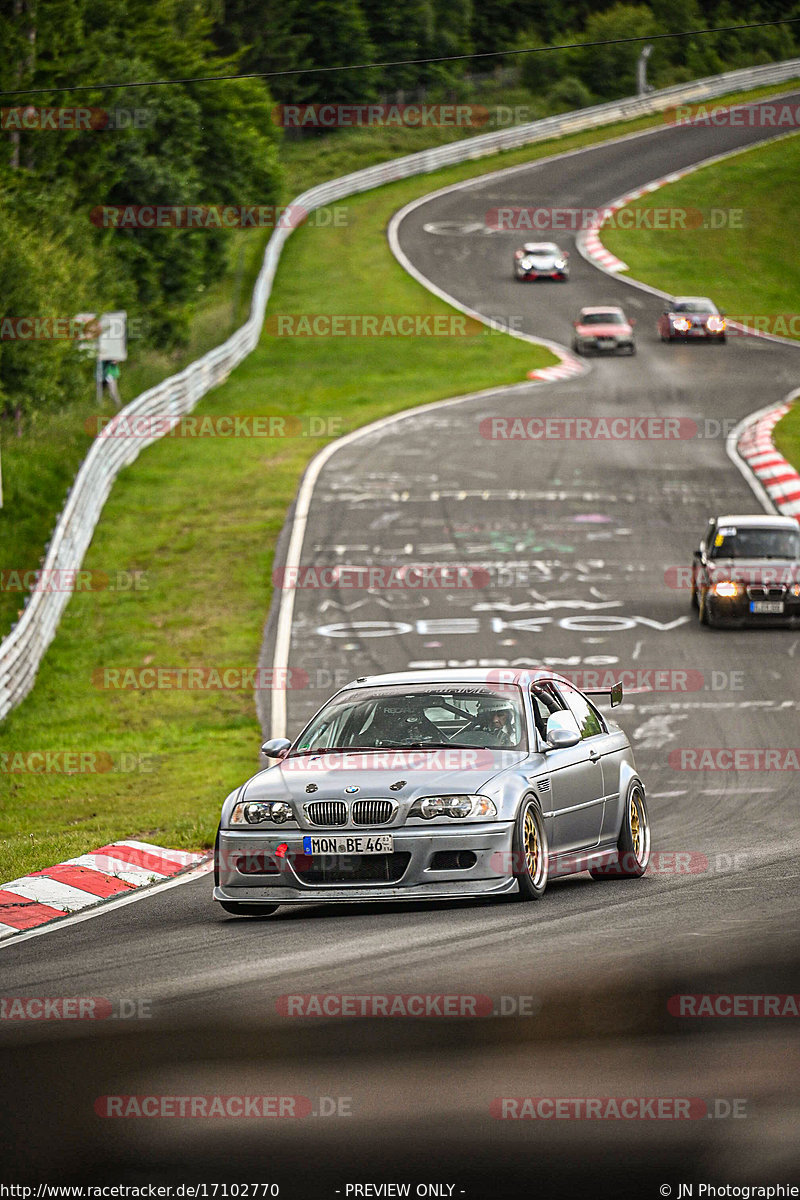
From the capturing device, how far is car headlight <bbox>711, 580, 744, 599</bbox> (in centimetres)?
2488

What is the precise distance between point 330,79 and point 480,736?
304 ft

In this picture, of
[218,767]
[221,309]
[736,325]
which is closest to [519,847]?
[218,767]

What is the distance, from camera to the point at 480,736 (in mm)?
10789

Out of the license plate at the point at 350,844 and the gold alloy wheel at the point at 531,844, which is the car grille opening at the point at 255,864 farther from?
the gold alloy wheel at the point at 531,844

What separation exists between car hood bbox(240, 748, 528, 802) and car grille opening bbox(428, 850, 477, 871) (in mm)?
331

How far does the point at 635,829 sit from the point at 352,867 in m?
2.70

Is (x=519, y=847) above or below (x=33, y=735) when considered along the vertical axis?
above

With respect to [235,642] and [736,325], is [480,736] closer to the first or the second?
[235,642]

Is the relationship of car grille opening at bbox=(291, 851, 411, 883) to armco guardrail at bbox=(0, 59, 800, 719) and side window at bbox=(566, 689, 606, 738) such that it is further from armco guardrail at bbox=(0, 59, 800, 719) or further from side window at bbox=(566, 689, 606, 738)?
armco guardrail at bbox=(0, 59, 800, 719)

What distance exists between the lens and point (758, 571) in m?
25.0

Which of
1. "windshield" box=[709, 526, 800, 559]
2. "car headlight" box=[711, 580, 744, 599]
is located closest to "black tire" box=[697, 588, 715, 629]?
"car headlight" box=[711, 580, 744, 599]

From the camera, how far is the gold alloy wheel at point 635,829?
11727 mm

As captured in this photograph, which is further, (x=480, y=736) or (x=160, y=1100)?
(x=480, y=736)

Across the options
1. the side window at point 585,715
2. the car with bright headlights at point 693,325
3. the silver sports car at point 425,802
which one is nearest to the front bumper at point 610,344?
the car with bright headlights at point 693,325
